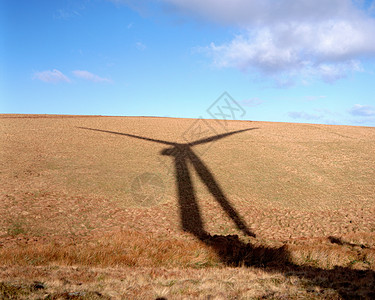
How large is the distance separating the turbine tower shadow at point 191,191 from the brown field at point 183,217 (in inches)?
3.3

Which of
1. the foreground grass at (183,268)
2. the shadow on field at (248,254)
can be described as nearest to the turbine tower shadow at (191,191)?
the shadow on field at (248,254)

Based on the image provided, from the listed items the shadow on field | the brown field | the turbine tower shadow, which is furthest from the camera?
the turbine tower shadow

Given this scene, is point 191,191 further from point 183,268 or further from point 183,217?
point 183,268

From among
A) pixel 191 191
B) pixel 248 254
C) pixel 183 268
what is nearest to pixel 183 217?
pixel 191 191

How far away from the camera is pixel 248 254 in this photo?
8.31 m

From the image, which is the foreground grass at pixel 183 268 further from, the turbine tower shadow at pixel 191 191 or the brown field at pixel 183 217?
the turbine tower shadow at pixel 191 191

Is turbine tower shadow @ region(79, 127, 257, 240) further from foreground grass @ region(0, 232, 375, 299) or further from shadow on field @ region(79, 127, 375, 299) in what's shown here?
foreground grass @ region(0, 232, 375, 299)

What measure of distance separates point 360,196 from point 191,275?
12870 millimetres

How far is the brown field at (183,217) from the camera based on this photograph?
18.0ft

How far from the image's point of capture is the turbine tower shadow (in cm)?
1166

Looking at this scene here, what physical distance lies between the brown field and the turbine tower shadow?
0.08 metres

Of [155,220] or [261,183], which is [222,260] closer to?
[155,220]

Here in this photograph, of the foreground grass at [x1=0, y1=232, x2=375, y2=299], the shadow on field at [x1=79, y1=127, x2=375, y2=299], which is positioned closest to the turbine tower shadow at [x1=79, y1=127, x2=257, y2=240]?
the shadow on field at [x1=79, y1=127, x2=375, y2=299]

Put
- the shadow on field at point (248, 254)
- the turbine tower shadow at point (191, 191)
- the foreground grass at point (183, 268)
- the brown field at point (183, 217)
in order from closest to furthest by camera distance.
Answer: the foreground grass at point (183, 268)
the shadow on field at point (248, 254)
the brown field at point (183, 217)
the turbine tower shadow at point (191, 191)
